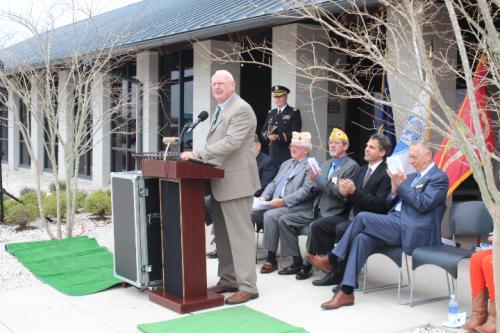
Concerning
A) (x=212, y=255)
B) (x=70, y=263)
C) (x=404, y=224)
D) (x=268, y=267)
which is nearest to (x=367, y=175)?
(x=404, y=224)

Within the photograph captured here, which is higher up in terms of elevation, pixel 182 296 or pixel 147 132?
pixel 147 132

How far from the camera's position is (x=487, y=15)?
3146 mm

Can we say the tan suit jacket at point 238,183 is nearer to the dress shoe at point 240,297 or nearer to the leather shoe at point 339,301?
the dress shoe at point 240,297

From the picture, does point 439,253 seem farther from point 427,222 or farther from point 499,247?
point 499,247

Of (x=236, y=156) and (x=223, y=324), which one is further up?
(x=236, y=156)

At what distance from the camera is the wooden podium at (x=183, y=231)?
477cm

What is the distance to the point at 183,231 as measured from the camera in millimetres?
4801

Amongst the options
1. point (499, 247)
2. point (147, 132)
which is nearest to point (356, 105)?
point (147, 132)

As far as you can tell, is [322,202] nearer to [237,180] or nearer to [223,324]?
[237,180]

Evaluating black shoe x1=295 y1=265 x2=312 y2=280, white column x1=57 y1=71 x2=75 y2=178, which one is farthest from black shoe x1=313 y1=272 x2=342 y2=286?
white column x1=57 y1=71 x2=75 y2=178

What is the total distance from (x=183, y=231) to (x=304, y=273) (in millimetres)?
1585

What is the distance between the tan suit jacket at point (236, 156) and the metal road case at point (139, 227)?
556 mm

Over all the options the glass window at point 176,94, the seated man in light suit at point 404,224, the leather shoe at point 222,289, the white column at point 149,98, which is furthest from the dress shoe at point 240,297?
the white column at point 149,98

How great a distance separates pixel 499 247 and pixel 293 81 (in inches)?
237
